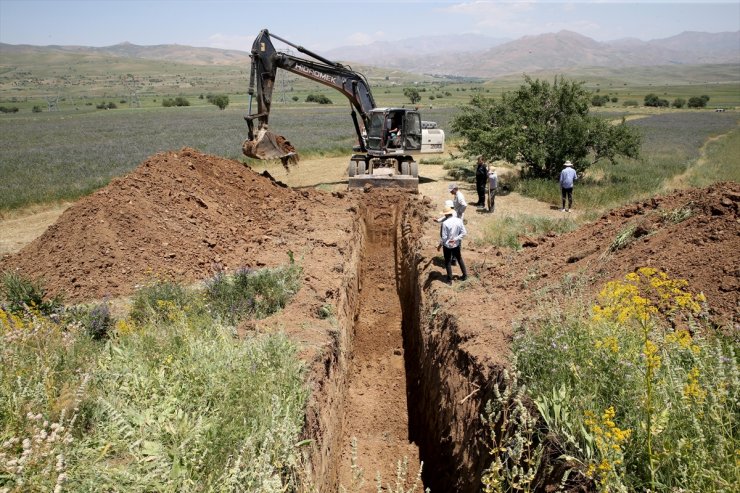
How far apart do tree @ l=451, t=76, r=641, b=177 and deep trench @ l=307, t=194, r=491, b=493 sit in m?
7.67

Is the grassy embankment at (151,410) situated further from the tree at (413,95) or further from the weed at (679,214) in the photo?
the tree at (413,95)

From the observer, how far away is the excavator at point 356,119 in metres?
15.5

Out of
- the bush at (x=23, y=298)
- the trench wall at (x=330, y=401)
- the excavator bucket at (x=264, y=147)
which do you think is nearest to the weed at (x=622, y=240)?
the trench wall at (x=330, y=401)

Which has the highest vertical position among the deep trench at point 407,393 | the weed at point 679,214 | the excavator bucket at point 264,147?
the excavator bucket at point 264,147

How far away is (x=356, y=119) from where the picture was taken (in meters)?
18.0

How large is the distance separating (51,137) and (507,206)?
3784 cm

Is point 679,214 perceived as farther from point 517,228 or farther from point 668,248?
point 517,228

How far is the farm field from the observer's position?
355 centimetres

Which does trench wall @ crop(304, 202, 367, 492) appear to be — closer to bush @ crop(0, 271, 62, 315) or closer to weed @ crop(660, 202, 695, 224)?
bush @ crop(0, 271, 62, 315)

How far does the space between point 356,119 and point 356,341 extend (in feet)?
32.9

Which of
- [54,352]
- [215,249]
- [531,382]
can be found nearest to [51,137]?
[215,249]

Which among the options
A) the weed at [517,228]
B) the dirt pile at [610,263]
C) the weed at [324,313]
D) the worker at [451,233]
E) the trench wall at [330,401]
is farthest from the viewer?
the weed at [517,228]

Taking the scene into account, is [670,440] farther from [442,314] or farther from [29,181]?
[29,181]

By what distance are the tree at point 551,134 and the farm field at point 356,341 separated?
2.09m
